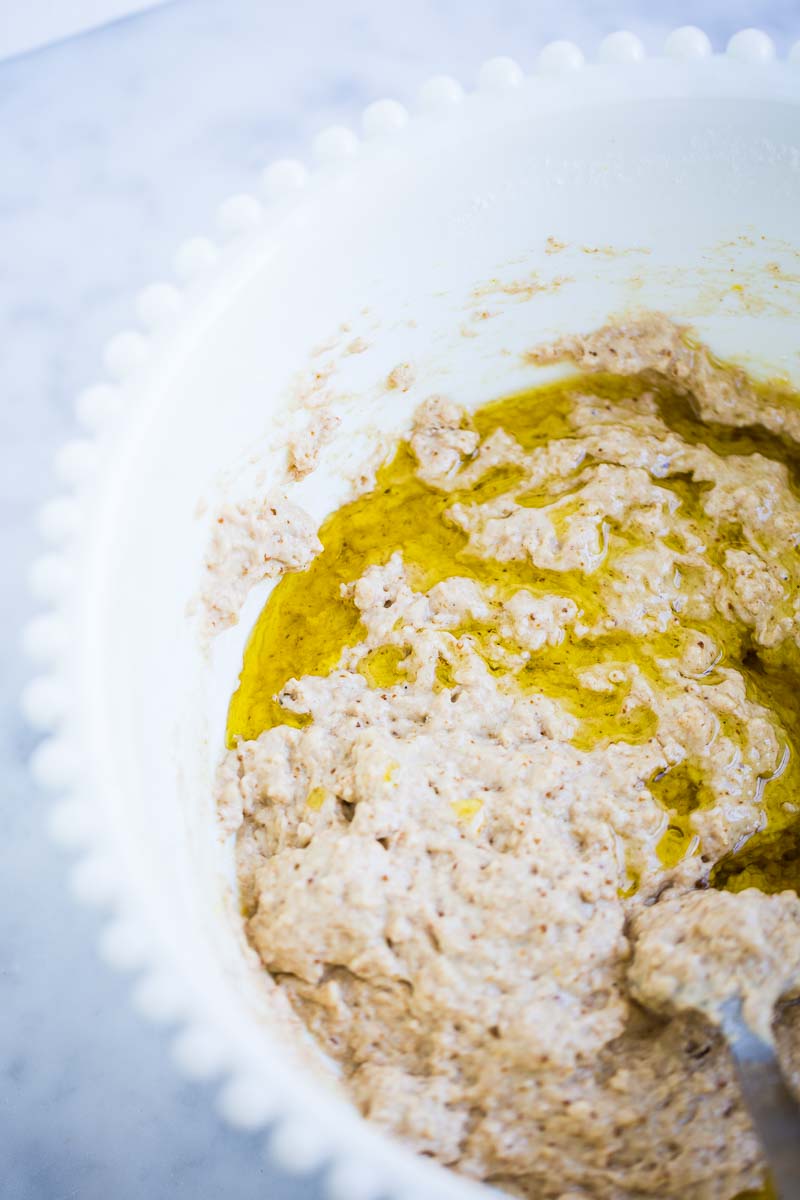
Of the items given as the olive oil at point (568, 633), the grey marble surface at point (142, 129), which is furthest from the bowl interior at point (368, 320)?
the grey marble surface at point (142, 129)

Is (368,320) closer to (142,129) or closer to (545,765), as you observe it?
(545,765)

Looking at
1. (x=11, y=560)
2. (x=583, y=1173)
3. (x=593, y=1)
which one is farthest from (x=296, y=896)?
(x=593, y=1)

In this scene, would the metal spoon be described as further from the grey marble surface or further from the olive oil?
the grey marble surface

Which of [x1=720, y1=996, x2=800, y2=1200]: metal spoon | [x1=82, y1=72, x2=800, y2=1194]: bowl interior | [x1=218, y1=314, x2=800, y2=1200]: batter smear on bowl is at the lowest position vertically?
[x1=720, y1=996, x2=800, y2=1200]: metal spoon

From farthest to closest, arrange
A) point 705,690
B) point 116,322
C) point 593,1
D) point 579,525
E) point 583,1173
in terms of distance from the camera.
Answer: point 593,1, point 116,322, point 579,525, point 705,690, point 583,1173

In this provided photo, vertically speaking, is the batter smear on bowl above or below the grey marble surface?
below

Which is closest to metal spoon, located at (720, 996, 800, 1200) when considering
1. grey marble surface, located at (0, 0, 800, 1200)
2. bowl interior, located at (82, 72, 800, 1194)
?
bowl interior, located at (82, 72, 800, 1194)

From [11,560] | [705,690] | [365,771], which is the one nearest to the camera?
[365,771]

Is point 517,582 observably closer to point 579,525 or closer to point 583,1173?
point 579,525
